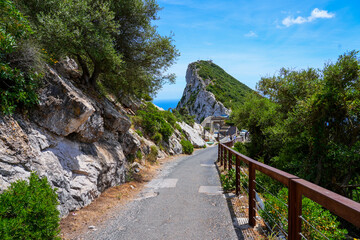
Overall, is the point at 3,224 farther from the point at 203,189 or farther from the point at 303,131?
the point at 303,131

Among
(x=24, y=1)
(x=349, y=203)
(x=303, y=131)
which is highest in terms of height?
(x=24, y=1)

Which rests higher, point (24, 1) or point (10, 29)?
point (24, 1)

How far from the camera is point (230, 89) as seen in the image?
10500 centimetres

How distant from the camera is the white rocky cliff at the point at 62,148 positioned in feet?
13.1

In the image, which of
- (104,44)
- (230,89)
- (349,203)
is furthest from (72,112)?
(230,89)

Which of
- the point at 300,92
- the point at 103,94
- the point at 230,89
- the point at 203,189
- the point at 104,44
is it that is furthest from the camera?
the point at 230,89

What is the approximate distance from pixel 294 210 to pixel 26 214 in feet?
11.0

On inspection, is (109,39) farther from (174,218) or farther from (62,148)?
(174,218)

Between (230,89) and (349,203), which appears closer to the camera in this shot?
(349,203)

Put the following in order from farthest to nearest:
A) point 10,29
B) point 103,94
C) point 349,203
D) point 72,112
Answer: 1. point 103,94
2. point 72,112
3. point 10,29
4. point 349,203

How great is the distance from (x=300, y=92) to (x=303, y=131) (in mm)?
3194

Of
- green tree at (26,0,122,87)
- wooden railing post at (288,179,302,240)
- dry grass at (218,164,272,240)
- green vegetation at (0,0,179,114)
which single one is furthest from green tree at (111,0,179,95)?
wooden railing post at (288,179,302,240)

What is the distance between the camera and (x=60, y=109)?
582 centimetres

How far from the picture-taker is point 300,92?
→ 39.4 feet
